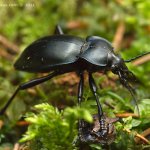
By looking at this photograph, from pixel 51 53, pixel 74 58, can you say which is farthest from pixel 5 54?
pixel 74 58

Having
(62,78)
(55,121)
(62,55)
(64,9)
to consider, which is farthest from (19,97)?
(64,9)

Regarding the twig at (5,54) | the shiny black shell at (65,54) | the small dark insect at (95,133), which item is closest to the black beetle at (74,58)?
Answer: the shiny black shell at (65,54)

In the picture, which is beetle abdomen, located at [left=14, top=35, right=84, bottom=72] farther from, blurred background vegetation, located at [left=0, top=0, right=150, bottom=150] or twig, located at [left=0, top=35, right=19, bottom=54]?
twig, located at [left=0, top=35, right=19, bottom=54]

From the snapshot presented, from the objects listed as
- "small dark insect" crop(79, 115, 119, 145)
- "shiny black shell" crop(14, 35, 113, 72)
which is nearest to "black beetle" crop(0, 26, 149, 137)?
"shiny black shell" crop(14, 35, 113, 72)

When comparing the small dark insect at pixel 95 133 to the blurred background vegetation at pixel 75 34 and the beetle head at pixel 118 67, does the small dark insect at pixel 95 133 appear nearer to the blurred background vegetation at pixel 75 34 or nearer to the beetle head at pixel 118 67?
the blurred background vegetation at pixel 75 34

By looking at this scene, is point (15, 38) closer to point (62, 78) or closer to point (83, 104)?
point (62, 78)

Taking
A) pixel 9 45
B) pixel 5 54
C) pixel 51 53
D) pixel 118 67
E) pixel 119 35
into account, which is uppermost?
pixel 119 35

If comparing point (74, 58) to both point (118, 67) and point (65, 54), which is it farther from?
point (118, 67)
